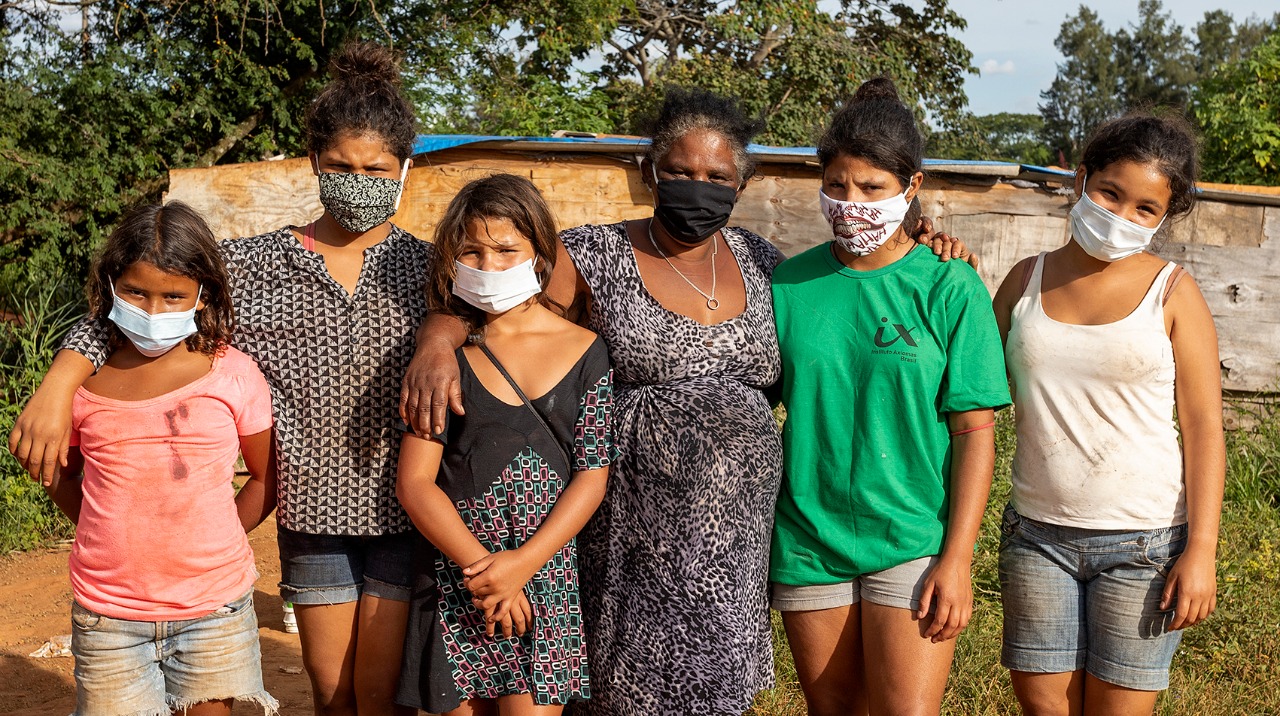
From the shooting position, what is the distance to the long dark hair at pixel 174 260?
2.52 meters

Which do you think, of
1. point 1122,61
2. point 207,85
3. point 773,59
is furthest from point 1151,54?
point 207,85

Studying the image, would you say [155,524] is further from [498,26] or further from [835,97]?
[835,97]

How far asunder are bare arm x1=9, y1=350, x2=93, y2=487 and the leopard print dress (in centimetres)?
123

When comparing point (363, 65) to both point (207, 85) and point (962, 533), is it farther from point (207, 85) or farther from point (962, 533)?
point (207, 85)

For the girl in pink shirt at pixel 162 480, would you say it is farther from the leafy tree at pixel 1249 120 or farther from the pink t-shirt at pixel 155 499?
the leafy tree at pixel 1249 120

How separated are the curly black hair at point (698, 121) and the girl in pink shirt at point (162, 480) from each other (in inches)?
45.0

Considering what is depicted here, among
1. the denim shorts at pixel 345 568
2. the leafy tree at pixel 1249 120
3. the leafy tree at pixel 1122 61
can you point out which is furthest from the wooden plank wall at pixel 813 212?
the leafy tree at pixel 1122 61

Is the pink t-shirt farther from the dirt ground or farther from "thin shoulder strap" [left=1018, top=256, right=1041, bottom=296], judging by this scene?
"thin shoulder strap" [left=1018, top=256, right=1041, bottom=296]

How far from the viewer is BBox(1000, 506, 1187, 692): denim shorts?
2520 millimetres

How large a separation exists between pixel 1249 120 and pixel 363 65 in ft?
34.4

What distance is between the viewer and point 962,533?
2.48 m

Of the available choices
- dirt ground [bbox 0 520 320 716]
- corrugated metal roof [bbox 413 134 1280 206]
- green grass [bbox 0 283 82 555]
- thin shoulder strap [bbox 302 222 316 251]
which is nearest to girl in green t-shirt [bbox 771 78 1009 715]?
thin shoulder strap [bbox 302 222 316 251]

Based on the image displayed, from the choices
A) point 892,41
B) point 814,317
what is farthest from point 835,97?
point 814,317

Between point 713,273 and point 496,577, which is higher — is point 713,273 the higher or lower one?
the higher one
